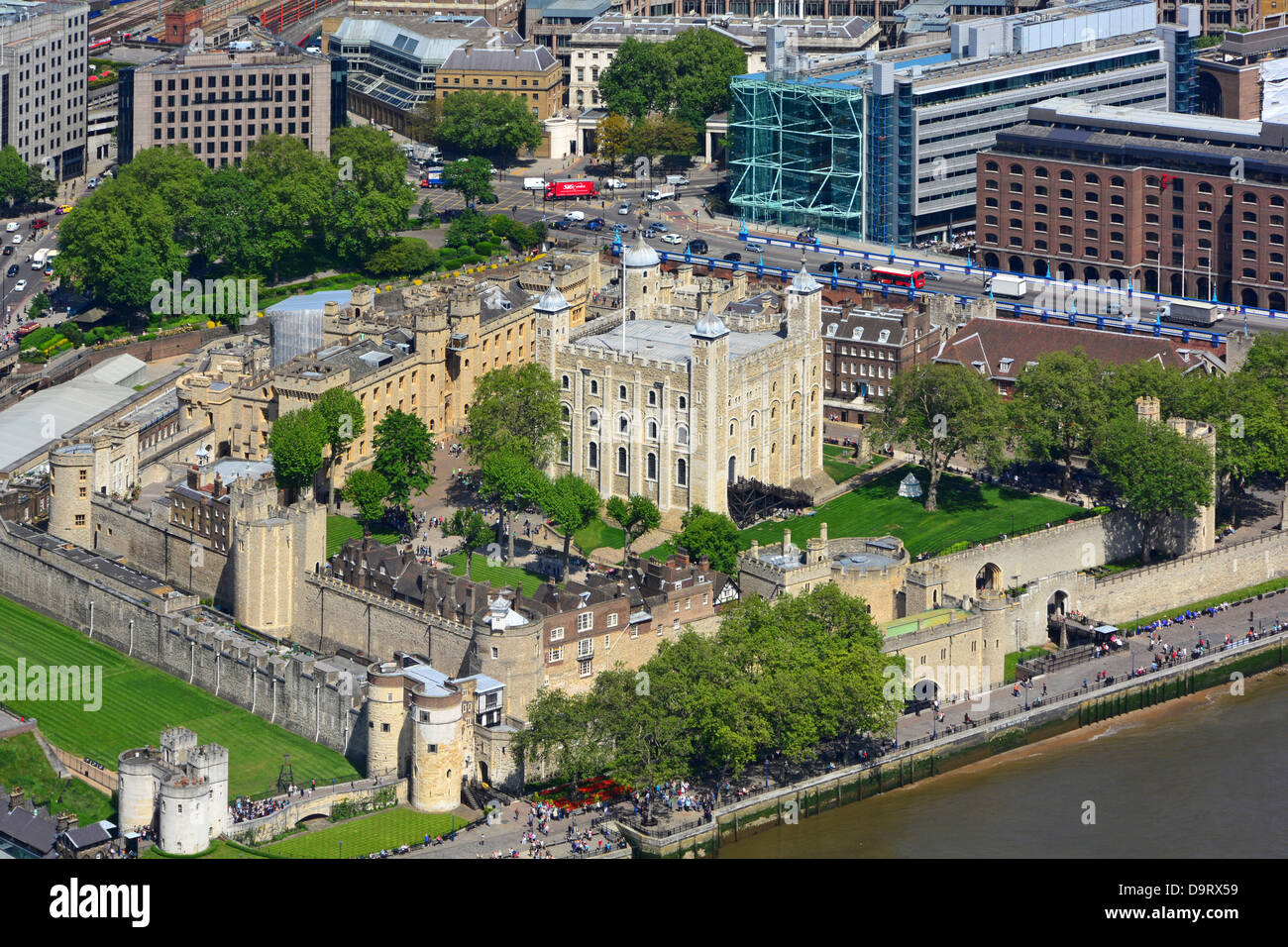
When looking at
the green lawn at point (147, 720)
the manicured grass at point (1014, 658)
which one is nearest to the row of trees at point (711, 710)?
the green lawn at point (147, 720)

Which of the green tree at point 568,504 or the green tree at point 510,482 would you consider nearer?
the green tree at point 568,504

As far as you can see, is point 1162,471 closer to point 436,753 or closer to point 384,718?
point 436,753

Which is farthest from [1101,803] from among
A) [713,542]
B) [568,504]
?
[568,504]

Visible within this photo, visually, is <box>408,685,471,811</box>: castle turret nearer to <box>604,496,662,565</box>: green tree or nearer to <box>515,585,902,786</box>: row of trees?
<box>515,585,902,786</box>: row of trees

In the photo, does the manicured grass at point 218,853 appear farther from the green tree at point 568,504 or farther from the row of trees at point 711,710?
the green tree at point 568,504

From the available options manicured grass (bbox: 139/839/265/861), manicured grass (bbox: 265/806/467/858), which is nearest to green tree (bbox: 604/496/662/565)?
manicured grass (bbox: 265/806/467/858)
